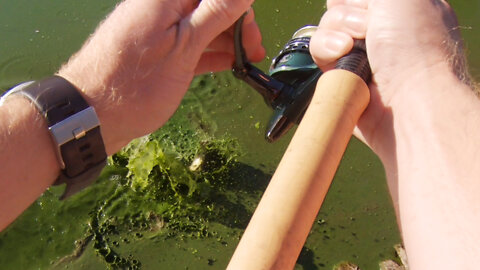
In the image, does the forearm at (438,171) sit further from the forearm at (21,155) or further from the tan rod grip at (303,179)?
the forearm at (21,155)

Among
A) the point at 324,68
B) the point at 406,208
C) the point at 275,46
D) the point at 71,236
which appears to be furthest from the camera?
the point at 275,46

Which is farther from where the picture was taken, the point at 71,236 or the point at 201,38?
the point at 71,236


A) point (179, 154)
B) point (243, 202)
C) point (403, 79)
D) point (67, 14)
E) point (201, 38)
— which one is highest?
point (201, 38)

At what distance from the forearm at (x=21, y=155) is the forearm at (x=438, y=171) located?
969 millimetres

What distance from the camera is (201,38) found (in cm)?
157

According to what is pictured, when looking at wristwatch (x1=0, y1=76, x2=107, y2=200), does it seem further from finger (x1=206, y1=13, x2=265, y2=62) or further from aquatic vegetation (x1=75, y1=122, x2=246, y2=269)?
aquatic vegetation (x1=75, y1=122, x2=246, y2=269)

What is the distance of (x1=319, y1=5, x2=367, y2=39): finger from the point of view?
1.61m

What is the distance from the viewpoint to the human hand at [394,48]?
1.49 m

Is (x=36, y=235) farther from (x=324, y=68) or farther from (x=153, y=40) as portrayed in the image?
(x=324, y=68)

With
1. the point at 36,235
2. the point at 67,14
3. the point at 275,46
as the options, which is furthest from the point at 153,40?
the point at 67,14

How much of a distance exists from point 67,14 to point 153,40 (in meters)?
2.07

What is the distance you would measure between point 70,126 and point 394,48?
3.14 ft

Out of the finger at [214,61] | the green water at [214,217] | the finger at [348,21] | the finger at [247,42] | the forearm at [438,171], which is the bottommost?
the green water at [214,217]

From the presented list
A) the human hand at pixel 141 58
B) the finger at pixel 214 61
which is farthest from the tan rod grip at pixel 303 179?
the finger at pixel 214 61
